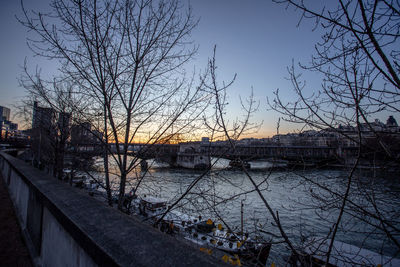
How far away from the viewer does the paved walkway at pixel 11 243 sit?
291cm

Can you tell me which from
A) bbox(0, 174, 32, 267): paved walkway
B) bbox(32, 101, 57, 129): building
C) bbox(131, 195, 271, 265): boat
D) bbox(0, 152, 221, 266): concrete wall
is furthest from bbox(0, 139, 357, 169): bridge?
bbox(32, 101, 57, 129): building

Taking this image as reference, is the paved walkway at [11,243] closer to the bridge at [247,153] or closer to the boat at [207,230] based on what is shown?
the boat at [207,230]

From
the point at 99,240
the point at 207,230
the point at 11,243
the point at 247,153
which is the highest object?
the point at 247,153

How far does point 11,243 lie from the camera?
349 centimetres

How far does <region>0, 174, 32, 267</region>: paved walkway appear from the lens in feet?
9.56

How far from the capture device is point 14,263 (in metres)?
2.87

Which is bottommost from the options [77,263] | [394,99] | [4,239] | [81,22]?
[4,239]

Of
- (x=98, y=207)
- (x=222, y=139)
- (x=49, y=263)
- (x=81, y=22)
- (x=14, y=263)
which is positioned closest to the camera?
(x=98, y=207)

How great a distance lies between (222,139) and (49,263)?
2765mm

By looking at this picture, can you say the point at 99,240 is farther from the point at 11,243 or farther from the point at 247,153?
the point at 11,243

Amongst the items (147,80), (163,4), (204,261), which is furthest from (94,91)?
(204,261)

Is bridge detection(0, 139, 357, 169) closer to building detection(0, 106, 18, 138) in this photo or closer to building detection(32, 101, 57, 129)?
building detection(32, 101, 57, 129)

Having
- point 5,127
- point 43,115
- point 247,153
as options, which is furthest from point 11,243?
point 5,127

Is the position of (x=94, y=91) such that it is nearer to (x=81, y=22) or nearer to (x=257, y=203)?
(x=81, y=22)
